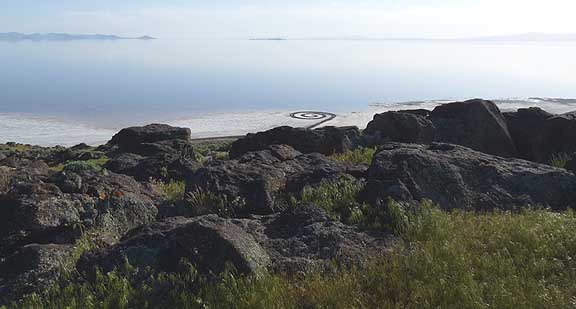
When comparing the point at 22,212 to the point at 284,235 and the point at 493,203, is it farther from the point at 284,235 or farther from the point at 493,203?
the point at 493,203

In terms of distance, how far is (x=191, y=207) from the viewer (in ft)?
25.1

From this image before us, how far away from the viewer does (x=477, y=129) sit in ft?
47.1

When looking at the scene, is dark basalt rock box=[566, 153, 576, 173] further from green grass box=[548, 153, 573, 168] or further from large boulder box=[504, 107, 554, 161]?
large boulder box=[504, 107, 554, 161]

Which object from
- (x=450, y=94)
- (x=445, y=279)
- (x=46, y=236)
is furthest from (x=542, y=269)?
(x=450, y=94)

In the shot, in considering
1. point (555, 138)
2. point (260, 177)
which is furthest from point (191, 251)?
point (555, 138)

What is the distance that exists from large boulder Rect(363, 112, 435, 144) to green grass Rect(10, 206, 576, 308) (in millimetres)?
8725

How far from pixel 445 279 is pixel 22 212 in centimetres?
527

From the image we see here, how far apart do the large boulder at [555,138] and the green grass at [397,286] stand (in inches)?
313

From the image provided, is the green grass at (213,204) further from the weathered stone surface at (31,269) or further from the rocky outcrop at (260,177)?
the weathered stone surface at (31,269)

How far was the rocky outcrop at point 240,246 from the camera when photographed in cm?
538

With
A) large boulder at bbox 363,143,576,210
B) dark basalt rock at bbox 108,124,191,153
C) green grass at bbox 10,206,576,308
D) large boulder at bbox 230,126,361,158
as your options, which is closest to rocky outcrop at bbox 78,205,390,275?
green grass at bbox 10,206,576,308

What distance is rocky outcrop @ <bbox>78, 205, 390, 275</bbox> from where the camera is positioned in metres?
5.38

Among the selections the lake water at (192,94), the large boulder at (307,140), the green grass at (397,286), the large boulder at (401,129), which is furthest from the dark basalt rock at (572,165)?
the lake water at (192,94)

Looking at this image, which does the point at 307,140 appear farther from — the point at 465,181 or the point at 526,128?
the point at 465,181
